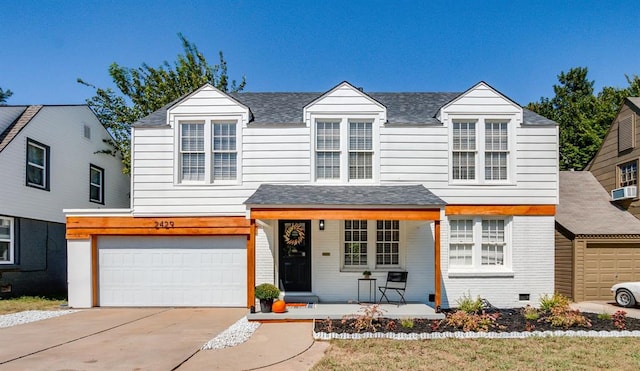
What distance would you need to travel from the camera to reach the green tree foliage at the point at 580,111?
85.8 feet

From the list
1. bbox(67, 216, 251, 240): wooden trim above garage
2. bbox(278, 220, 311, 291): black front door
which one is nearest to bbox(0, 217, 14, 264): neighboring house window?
bbox(67, 216, 251, 240): wooden trim above garage

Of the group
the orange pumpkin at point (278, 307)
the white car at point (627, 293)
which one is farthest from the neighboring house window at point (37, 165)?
the white car at point (627, 293)

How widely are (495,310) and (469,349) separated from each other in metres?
4.47

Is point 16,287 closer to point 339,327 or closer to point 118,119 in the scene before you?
point 118,119

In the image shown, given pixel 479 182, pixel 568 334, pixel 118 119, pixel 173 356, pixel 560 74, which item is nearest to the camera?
pixel 173 356

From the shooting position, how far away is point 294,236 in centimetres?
1254

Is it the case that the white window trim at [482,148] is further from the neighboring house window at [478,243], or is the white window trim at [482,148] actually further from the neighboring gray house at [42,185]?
the neighboring gray house at [42,185]

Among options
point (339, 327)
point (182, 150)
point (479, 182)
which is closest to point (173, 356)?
point (339, 327)

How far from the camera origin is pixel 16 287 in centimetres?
1467

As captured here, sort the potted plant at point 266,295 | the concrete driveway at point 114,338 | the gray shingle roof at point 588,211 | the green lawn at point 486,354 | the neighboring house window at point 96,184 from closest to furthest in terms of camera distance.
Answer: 1. the green lawn at point 486,354
2. the concrete driveway at point 114,338
3. the potted plant at point 266,295
4. the gray shingle roof at point 588,211
5. the neighboring house window at point 96,184

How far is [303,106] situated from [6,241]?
10718mm

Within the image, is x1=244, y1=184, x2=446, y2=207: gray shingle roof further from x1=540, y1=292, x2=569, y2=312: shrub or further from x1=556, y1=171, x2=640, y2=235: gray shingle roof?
x1=556, y1=171, x2=640, y2=235: gray shingle roof

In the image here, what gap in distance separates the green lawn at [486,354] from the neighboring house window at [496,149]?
531cm

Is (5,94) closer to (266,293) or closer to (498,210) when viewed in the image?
(266,293)
